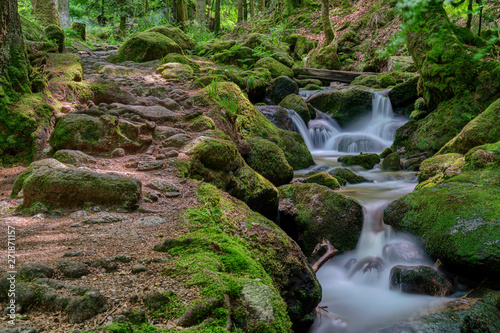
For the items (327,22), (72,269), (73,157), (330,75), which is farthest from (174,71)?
(327,22)

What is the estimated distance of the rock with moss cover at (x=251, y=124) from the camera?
22.7 ft

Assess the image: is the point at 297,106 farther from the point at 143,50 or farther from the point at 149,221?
the point at 149,221

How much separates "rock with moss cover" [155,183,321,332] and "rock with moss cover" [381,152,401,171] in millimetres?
6332

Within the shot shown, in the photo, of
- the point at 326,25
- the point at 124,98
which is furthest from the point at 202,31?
the point at 124,98

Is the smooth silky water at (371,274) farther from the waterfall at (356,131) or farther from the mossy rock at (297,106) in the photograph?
the mossy rock at (297,106)

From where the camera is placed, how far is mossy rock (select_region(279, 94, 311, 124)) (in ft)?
38.5

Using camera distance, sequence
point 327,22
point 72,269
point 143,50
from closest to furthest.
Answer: point 72,269 → point 143,50 → point 327,22

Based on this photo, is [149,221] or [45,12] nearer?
[149,221]

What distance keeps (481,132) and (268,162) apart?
4595 mm

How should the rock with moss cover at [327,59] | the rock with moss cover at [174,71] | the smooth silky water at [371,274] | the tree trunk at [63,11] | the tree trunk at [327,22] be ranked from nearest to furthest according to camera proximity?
the smooth silky water at [371,274] < the rock with moss cover at [174,71] < the tree trunk at [63,11] < the rock with moss cover at [327,59] < the tree trunk at [327,22]

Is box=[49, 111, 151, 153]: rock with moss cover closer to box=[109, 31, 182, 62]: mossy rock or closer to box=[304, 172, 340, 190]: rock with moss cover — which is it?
box=[304, 172, 340, 190]: rock with moss cover

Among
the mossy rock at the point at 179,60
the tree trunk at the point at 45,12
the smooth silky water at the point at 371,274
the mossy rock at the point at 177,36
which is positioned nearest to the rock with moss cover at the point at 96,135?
the smooth silky water at the point at 371,274

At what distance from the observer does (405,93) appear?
483 inches

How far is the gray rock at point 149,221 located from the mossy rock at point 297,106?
9121 millimetres
